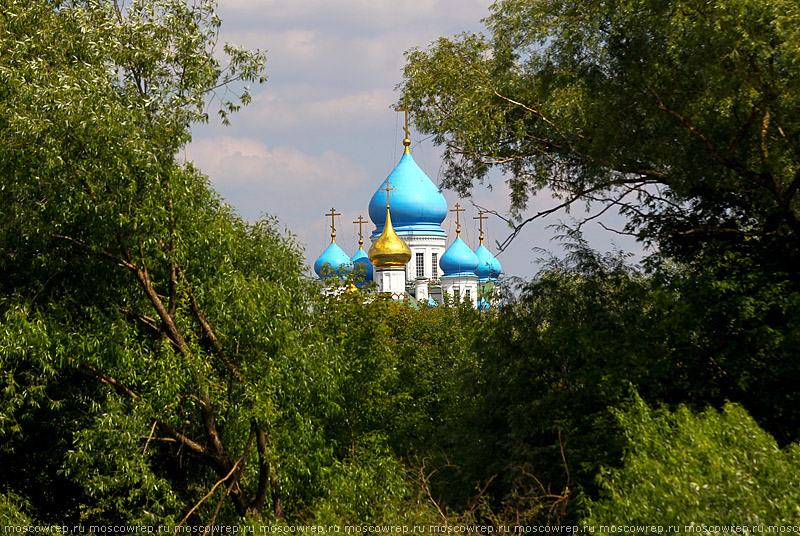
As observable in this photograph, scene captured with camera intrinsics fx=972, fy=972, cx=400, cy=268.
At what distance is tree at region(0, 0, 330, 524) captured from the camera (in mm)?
10008

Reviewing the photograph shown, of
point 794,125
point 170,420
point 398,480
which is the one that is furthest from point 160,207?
point 794,125

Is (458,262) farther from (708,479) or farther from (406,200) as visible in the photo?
(708,479)

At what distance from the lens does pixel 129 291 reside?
38.3 ft

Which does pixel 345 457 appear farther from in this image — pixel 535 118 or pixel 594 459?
pixel 535 118

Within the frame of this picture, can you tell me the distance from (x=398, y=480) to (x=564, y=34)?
6386 millimetres

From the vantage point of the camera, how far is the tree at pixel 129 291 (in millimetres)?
10008

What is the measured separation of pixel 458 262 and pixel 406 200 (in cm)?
445

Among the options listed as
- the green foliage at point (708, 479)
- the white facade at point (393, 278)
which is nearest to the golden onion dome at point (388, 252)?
the white facade at point (393, 278)

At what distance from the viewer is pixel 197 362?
36.3 ft

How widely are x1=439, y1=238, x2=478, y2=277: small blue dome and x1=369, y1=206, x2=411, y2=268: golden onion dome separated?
3871mm

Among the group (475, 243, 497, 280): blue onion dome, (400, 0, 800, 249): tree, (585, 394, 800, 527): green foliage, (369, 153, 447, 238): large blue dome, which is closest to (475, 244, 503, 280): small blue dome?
(475, 243, 497, 280): blue onion dome

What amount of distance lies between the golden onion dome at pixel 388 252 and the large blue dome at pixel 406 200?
3.86 metres

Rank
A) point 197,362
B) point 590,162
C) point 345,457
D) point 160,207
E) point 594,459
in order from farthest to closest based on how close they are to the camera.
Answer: point 345,457 < point 590,162 < point 594,459 < point 197,362 < point 160,207

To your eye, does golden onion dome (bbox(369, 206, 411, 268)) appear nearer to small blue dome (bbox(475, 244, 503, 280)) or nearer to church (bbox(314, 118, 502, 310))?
church (bbox(314, 118, 502, 310))
